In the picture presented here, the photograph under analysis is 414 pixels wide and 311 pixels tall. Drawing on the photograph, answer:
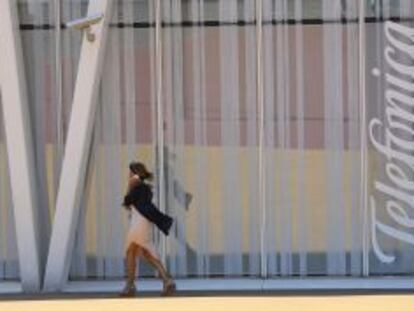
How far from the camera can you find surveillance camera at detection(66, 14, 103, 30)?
15459 mm

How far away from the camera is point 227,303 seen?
1327cm

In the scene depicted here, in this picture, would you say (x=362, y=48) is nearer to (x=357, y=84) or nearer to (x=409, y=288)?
(x=357, y=84)

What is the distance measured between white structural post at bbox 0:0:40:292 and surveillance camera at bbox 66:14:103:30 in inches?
29.4

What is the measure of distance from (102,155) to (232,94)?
1.83m

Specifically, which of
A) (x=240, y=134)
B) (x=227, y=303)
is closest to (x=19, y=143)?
(x=240, y=134)

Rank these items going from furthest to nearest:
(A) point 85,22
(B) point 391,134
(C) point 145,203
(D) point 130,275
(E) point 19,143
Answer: (B) point 391,134 → (E) point 19,143 → (A) point 85,22 → (D) point 130,275 → (C) point 145,203

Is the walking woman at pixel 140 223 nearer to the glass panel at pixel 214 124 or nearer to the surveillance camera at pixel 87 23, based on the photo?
the glass panel at pixel 214 124

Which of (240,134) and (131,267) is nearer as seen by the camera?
(131,267)

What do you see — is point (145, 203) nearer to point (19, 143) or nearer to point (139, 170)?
point (139, 170)

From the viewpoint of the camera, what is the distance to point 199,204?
653 inches

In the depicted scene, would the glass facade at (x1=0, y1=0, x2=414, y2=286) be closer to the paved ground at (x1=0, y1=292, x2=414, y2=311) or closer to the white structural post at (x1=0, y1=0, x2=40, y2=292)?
the white structural post at (x1=0, y1=0, x2=40, y2=292)

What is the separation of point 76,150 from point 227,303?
349 cm

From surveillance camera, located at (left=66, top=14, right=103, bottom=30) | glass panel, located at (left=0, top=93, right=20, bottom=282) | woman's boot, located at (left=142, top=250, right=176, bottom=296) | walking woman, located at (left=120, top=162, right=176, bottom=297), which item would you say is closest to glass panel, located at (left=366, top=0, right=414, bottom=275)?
woman's boot, located at (left=142, top=250, right=176, bottom=296)

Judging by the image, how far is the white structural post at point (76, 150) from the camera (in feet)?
51.8
